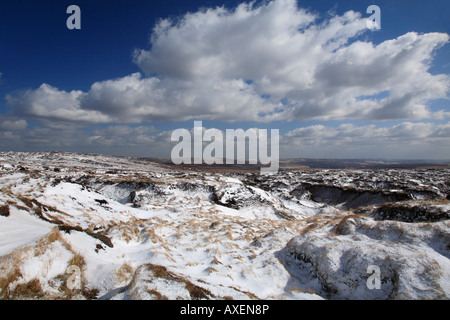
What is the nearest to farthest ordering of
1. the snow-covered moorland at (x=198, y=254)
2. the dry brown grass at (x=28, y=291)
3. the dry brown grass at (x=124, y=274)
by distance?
the dry brown grass at (x=28, y=291)
the snow-covered moorland at (x=198, y=254)
the dry brown grass at (x=124, y=274)

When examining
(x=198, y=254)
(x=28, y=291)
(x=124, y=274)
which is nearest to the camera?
(x=28, y=291)

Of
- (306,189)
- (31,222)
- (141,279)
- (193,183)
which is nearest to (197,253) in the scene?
(141,279)

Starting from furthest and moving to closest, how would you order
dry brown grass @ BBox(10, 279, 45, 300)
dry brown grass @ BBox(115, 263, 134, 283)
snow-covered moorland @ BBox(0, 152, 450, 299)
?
dry brown grass @ BBox(115, 263, 134, 283) → snow-covered moorland @ BBox(0, 152, 450, 299) → dry brown grass @ BBox(10, 279, 45, 300)

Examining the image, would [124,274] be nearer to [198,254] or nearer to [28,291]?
[28,291]

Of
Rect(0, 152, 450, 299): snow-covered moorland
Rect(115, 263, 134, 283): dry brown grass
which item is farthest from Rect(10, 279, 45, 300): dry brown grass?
Rect(115, 263, 134, 283): dry brown grass

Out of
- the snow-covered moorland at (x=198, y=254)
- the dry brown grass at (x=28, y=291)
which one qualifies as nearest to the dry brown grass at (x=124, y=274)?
the snow-covered moorland at (x=198, y=254)

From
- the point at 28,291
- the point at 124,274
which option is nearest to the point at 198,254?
the point at 124,274

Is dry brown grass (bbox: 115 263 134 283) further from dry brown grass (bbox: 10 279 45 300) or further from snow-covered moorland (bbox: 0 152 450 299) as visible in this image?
dry brown grass (bbox: 10 279 45 300)

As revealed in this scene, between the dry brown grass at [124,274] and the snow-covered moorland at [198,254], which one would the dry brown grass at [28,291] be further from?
the dry brown grass at [124,274]

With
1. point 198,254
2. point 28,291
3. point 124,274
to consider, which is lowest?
point 198,254

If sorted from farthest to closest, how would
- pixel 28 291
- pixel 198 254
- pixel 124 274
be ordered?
pixel 198 254 < pixel 124 274 < pixel 28 291

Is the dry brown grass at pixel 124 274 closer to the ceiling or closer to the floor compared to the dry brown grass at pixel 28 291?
closer to the floor
